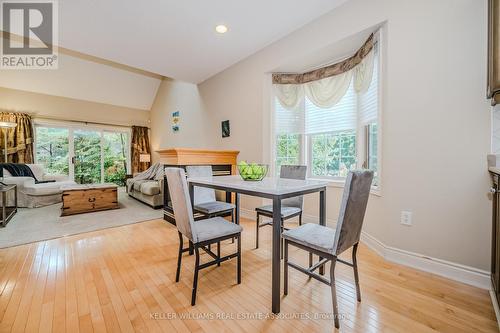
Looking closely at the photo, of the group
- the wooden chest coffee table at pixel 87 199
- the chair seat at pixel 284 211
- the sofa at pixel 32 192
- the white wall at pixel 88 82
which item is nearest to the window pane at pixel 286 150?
the chair seat at pixel 284 211

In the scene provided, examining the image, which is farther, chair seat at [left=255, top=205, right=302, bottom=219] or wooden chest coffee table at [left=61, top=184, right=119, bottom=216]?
wooden chest coffee table at [left=61, top=184, right=119, bottom=216]

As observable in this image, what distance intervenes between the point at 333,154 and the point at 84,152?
731 centimetres

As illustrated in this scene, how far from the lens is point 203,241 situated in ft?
4.93

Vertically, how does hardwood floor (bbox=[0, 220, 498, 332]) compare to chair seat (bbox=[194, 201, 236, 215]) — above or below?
below

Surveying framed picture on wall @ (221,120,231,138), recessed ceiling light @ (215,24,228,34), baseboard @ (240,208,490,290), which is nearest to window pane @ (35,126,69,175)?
framed picture on wall @ (221,120,231,138)

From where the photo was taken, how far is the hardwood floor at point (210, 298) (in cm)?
128

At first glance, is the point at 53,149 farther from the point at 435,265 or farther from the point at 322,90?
the point at 435,265

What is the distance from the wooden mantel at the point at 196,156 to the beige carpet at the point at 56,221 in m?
1.13

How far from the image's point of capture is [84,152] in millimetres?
6590

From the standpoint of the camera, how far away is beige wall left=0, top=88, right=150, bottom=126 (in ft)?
18.0

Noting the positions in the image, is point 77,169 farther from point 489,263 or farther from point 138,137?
point 489,263

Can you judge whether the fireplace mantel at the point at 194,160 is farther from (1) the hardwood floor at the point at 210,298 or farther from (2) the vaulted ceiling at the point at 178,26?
(2) the vaulted ceiling at the point at 178,26

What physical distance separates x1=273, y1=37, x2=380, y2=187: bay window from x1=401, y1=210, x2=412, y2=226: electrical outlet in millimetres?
411

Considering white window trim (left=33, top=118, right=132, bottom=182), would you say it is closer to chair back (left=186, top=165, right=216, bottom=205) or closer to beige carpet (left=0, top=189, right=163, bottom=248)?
beige carpet (left=0, top=189, right=163, bottom=248)
